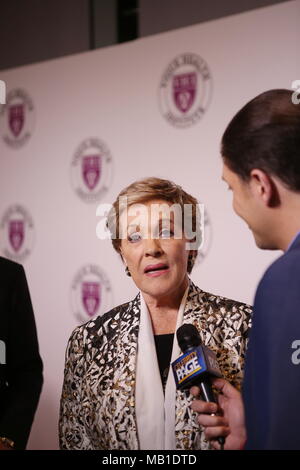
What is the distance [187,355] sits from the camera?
149 centimetres

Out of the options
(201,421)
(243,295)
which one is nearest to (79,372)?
(201,421)

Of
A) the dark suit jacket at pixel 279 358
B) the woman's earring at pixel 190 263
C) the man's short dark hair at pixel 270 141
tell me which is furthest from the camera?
the woman's earring at pixel 190 263

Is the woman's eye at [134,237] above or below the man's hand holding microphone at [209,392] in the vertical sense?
above

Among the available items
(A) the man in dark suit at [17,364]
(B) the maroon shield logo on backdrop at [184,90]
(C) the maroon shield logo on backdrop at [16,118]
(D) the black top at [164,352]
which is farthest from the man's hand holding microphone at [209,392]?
(C) the maroon shield logo on backdrop at [16,118]

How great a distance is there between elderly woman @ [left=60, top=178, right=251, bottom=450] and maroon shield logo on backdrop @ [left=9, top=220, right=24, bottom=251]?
1.69 ft

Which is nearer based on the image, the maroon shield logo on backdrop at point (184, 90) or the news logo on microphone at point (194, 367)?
the news logo on microphone at point (194, 367)

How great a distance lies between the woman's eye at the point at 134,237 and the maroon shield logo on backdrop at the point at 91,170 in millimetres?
341

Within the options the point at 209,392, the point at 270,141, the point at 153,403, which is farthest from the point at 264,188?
the point at 153,403

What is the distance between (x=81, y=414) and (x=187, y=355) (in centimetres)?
51

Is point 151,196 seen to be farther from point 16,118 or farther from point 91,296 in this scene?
point 16,118

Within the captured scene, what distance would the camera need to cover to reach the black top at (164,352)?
1.69m

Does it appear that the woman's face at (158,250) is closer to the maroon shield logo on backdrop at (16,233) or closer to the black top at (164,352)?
the black top at (164,352)

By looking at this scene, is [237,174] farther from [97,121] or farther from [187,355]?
[97,121]

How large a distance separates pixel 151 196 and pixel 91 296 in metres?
0.47
